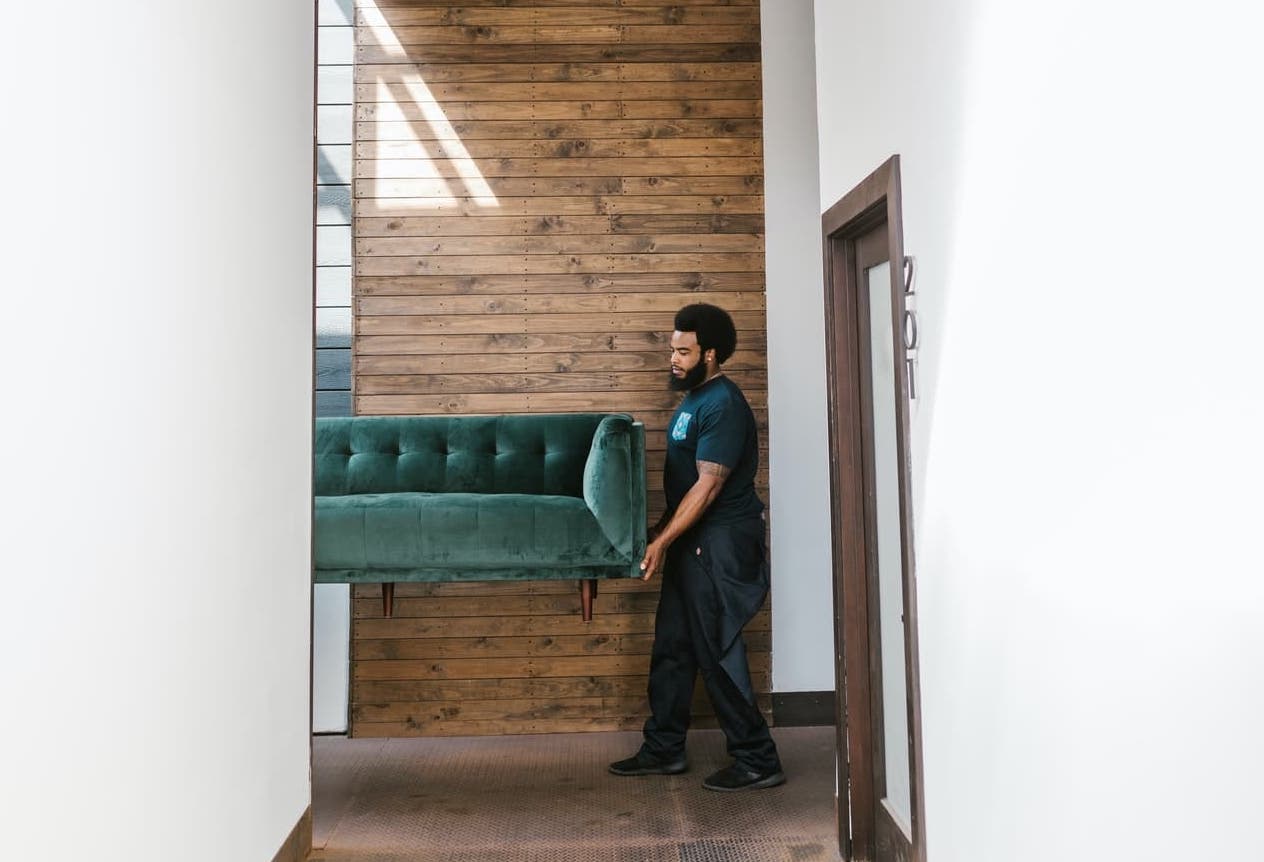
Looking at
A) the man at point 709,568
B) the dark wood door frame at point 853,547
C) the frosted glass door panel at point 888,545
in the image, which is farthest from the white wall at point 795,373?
the frosted glass door panel at point 888,545

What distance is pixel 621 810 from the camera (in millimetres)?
3564

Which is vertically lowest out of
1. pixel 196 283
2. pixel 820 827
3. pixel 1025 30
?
pixel 820 827

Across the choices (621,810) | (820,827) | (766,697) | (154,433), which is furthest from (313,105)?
(766,697)

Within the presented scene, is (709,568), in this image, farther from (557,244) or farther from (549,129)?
(549,129)

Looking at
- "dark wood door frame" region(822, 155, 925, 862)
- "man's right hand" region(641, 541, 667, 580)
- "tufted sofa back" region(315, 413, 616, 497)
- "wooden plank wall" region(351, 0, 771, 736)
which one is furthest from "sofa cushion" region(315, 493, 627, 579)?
"dark wood door frame" region(822, 155, 925, 862)

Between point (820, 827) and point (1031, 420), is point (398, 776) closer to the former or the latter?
point (820, 827)

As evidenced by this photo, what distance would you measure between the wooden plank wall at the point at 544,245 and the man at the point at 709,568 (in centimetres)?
65

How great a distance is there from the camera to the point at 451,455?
4.54 metres

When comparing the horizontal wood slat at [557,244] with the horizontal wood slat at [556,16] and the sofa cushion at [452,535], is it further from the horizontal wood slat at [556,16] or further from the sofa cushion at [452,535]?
the sofa cushion at [452,535]

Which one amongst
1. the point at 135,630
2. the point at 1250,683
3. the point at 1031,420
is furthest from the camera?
the point at 135,630

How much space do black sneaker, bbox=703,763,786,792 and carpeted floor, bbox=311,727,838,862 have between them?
40 millimetres

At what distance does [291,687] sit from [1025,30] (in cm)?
242

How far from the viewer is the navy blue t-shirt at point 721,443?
12.7ft

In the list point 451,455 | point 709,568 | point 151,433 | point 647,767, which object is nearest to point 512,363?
point 451,455
